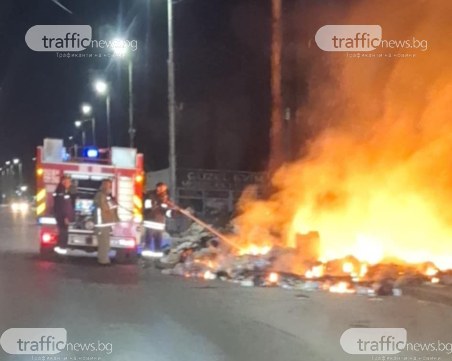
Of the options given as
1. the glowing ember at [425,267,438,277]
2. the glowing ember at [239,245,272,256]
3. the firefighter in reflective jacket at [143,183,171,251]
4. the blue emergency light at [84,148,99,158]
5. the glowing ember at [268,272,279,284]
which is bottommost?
the glowing ember at [268,272,279,284]

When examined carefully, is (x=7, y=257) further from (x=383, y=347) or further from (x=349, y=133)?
(x=383, y=347)

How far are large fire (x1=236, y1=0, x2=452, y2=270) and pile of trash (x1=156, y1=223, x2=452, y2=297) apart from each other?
88 cm

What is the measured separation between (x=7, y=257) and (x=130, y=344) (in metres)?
8.17

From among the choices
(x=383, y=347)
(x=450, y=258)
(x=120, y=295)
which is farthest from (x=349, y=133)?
(x=383, y=347)

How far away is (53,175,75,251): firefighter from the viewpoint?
1409 cm

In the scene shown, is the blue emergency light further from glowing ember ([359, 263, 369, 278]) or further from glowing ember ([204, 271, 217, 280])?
glowing ember ([359, 263, 369, 278])

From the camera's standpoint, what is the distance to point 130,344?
7504 mm

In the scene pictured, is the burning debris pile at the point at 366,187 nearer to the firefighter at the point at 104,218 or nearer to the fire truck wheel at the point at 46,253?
the firefighter at the point at 104,218

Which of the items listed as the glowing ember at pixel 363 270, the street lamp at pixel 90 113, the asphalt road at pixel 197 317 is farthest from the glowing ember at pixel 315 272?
the street lamp at pixel 90 113

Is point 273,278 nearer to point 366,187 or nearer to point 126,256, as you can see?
point 366,187

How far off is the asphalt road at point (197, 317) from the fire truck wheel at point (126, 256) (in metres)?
2.38

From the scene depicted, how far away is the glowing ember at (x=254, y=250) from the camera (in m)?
13.5

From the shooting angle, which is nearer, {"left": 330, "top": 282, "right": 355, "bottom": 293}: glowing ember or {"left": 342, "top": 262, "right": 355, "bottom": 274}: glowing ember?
{"left": 330, "top": 282, "right": 355, "bottom": 293}: glowing ember

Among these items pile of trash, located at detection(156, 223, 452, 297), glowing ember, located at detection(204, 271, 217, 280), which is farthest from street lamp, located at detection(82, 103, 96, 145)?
glowing ember, located at detection(204, 271, 217, 280)
